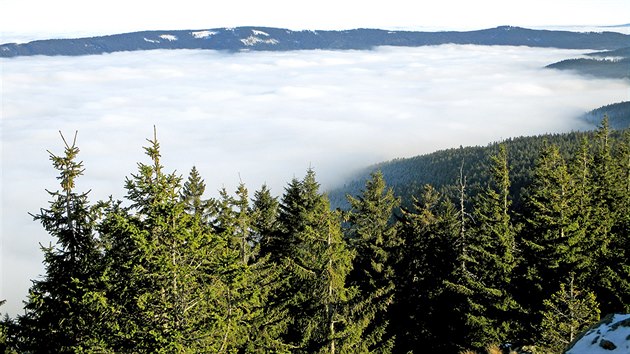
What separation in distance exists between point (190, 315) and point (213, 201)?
72.1ft

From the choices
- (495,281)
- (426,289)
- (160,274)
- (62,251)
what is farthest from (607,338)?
(426,289)

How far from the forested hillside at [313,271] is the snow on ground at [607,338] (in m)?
9.00

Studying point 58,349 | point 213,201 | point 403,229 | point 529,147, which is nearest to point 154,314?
point 58,349

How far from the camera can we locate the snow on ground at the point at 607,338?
14.0 m

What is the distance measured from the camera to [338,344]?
2336cm

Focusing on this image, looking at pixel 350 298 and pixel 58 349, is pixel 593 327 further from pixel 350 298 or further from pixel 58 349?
pixel 58 349

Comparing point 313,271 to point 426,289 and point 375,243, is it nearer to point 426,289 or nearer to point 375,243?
point 375,243

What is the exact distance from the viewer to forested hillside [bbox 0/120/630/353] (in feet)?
47.5

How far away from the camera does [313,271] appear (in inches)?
901

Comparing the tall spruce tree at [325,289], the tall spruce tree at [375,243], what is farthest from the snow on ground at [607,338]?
the tall spruce tree at [375,243]

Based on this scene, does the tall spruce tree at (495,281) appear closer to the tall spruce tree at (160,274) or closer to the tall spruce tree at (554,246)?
the tall spruce tree at (554,246)

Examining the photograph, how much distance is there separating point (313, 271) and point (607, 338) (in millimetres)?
11461

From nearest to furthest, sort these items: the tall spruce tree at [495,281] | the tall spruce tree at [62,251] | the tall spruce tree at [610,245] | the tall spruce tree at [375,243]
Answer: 1. the tall spruce tree at [62,251]
2. the tall spruce tree at [610,245]
3. the tall spruce tree at [495,281]
4. the tall spruce tree at [375,243]

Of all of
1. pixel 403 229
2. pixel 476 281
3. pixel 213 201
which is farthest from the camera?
pixel 403 229
